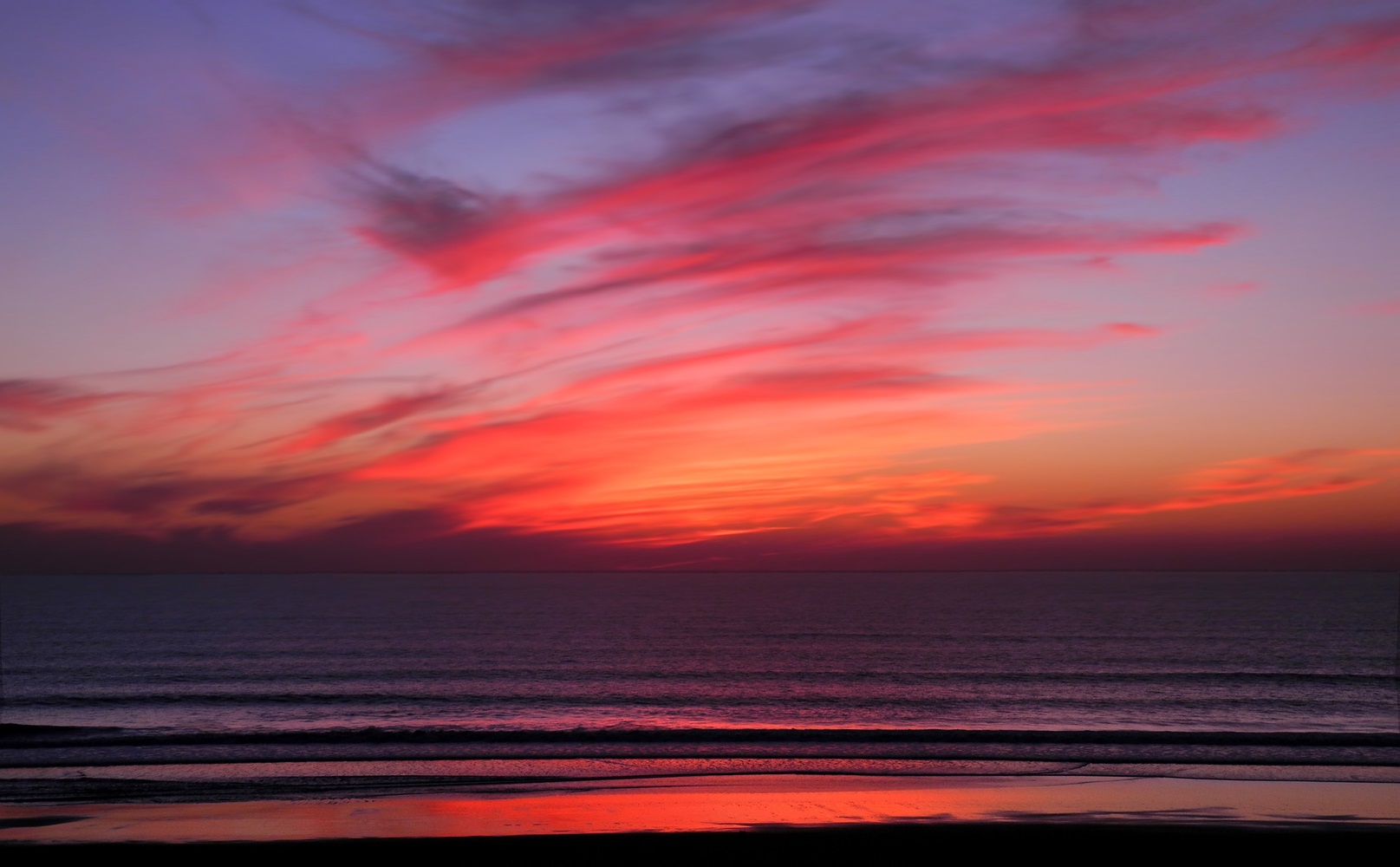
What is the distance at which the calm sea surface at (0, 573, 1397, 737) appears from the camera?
122 feet

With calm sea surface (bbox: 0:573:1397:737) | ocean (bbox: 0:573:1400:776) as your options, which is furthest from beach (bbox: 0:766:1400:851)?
calm sea surface (bbox: 0:573:1397:737)

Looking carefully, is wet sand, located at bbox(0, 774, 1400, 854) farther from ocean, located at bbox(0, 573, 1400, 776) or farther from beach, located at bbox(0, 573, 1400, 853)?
ocean, located at bbox(0, 573, 1400, 776)

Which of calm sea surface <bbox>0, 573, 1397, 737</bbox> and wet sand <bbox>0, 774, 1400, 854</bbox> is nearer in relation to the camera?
wet sand <bbox>0, 774, 1400, 854</bbox>

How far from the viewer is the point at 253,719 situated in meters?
36.3

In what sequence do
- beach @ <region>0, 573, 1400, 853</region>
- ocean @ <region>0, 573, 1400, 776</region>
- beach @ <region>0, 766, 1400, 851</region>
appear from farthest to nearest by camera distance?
ocean @ <region>0, 573, 1400, 776</region>
beach @ <region>0, 573, 1400, 853</region>
beach @ <region>0, 766, 1400, 851</region>

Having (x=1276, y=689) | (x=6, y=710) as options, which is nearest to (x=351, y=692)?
(x=6, y=710)

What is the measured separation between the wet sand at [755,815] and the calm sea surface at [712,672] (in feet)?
35.3

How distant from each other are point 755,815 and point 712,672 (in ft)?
119

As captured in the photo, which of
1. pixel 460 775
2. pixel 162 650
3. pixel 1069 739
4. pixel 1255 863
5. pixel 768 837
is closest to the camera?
pixel 1255 863

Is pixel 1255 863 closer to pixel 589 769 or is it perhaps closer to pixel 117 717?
pixel 589 769

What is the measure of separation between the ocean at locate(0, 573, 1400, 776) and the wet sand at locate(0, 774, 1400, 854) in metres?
3.46

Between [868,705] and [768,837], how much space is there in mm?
24706

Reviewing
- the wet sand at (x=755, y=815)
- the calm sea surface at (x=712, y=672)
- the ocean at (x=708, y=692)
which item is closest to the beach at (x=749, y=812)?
→ the wet sand at (x=755, y=815)

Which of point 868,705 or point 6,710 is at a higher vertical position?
point 6,710
